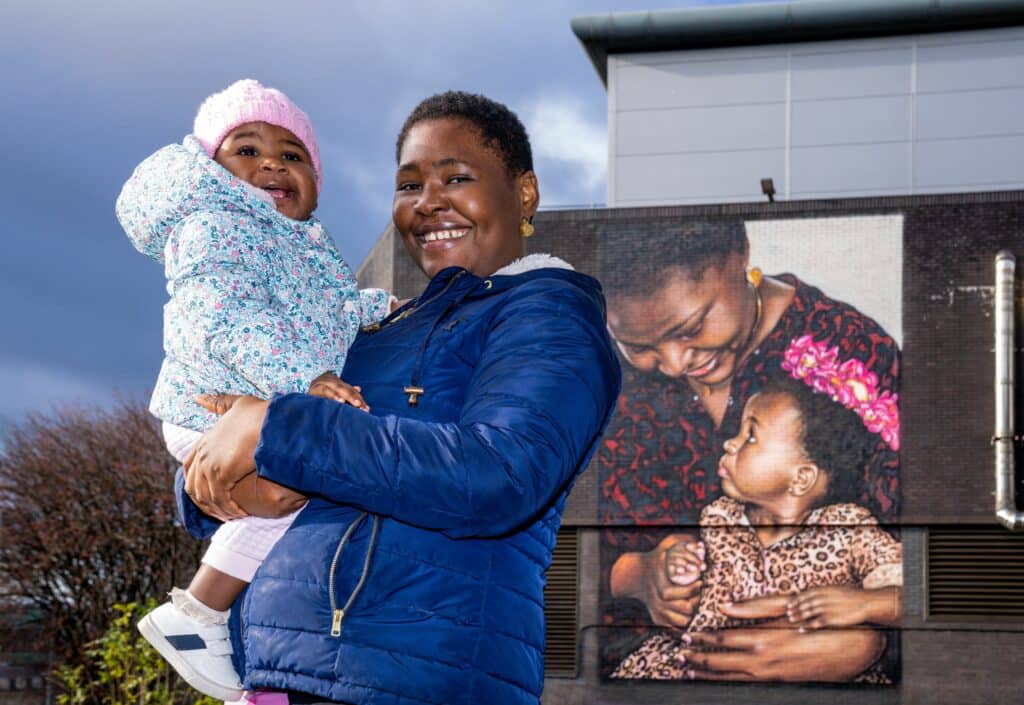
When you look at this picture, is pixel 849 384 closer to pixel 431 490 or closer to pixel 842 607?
pixel 842 607

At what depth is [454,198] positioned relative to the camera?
308 cm

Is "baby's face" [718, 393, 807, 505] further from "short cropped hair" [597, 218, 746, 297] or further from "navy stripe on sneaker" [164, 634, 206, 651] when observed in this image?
"navy stripe on sneaker" [164, 634, 206, 651]

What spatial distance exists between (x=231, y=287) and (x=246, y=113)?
728 mm

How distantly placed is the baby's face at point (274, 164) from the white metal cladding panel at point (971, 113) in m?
29.4

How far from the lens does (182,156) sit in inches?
129

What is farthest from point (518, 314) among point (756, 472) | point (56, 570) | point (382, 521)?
point (56, 570)

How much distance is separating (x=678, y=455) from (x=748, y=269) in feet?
10.4

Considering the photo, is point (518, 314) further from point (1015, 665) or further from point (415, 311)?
point (1015, 665)

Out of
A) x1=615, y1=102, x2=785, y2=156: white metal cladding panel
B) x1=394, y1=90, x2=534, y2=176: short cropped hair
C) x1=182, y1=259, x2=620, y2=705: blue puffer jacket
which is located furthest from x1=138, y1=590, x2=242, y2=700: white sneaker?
x1=615, y1=102, x2=785, y2=156: white metal cladding panel

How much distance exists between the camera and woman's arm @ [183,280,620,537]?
7.73ft

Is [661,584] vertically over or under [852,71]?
under

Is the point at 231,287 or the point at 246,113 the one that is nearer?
the point at 231,287

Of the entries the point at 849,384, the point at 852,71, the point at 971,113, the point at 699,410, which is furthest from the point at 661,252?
the point at 971,113

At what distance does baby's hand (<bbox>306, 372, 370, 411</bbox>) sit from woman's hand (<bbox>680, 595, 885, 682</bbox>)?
809 inches
